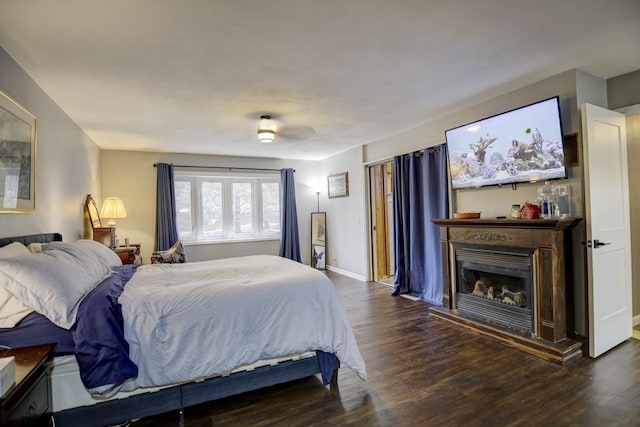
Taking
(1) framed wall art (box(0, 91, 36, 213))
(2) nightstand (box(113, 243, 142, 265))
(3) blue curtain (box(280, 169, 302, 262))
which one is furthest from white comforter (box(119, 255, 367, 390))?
(3) blue curtain (box(280, 169, 302, 262))

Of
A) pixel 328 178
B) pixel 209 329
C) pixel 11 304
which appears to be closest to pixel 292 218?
pixel 328 178

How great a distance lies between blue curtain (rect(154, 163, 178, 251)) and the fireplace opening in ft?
15.5

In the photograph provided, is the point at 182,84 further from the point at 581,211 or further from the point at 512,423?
the point at 581,211

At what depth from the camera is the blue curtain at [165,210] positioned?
5.66m

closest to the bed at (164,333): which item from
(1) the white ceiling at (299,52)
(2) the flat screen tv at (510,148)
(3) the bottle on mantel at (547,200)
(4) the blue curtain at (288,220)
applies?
(1) the white ceiling at (299,52)

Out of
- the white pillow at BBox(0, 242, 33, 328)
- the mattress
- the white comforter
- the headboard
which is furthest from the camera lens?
the headboard

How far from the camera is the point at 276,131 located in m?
4.50

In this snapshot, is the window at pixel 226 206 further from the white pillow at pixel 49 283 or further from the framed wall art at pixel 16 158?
the white pillow at pixel 49 283

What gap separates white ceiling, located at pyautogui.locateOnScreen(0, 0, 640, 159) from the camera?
6.16 feet

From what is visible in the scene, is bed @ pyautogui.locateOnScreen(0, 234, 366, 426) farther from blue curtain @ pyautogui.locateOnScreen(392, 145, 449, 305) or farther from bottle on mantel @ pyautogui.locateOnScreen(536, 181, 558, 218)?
blue curtain @ pyautogui.locateOnScreen(392, 145, 449, 305)

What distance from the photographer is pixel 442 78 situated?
2.89 m

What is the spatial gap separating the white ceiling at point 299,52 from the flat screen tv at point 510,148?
13.3 inches

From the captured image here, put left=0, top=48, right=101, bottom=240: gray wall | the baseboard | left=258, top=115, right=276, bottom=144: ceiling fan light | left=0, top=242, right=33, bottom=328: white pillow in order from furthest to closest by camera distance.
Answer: the baseboard < left=258, top=115, right=276, bottom=144: ceiling fan light < left=0, top=48, right=101, bottom=240: gray wall < left=0, top=242, right=33, bottom=328: white pillow

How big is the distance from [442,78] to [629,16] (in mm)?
1222
